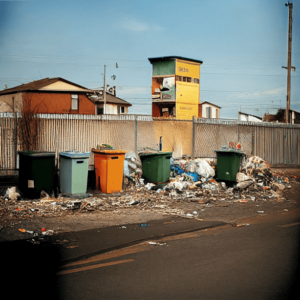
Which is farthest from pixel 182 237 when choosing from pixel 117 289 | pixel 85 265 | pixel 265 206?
pixel 265 206

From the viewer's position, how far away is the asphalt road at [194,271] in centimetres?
331

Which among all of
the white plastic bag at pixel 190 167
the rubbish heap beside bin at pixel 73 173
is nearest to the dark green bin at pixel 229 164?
the white plastic bag at pixel 190 167

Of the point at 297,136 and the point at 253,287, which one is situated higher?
the point at 297,136

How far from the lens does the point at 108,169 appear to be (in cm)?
917

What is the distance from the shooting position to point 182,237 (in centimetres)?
534

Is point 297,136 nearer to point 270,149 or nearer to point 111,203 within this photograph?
point 270,149

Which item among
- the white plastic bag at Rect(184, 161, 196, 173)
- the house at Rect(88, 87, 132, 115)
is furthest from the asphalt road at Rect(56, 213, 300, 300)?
the house at Rect(88, 87, 132, 115)

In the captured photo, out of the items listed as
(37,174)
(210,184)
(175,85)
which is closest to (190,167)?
(210,184)

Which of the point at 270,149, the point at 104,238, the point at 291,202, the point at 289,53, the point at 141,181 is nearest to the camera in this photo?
the point at 104,238

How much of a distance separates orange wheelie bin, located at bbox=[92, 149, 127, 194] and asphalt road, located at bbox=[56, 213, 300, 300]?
4.22m

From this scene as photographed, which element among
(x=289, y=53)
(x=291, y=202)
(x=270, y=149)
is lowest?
(x=291, y=202)

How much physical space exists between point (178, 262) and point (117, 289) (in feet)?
3.34

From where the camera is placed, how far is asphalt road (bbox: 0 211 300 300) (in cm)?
331

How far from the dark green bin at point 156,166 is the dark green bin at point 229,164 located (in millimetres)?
1660
